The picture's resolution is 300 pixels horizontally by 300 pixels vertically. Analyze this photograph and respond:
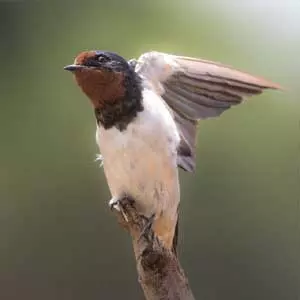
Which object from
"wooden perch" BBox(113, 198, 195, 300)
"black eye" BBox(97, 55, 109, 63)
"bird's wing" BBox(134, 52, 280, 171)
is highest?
"black eye" BBox(97, 55, 109, 63)

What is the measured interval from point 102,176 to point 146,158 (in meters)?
0.20

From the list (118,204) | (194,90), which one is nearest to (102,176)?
(118,204)

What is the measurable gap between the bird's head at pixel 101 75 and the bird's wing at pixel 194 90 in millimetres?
108

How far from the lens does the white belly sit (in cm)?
113

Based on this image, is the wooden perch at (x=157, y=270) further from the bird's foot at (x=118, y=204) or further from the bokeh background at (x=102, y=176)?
the bokeh background at (x=102, y=176)

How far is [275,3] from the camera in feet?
4.48

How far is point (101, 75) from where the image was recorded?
1.11m

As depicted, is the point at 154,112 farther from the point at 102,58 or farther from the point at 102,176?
the point at 102,176

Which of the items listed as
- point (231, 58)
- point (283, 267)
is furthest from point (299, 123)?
point (283, 267)

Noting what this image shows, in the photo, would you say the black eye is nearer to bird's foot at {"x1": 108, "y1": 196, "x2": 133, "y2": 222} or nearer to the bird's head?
the bird's head

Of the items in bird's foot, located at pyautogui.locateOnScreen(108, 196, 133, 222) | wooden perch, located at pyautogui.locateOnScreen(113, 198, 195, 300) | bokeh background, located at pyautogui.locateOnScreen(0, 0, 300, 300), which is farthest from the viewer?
bokeh background, located at pyautogui.locateOnScreen(0, 0, 300, 300)

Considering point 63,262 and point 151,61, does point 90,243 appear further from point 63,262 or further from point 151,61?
point 151,61

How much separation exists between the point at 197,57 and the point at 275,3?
21cm

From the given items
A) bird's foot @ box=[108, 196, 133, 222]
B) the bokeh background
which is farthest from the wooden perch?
the bokeh background
